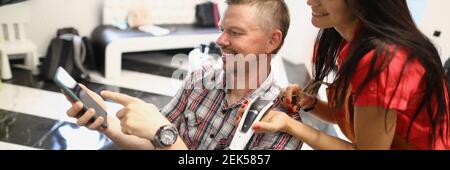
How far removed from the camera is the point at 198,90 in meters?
1.43

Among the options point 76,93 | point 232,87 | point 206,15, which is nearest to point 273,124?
Answer: point 232,87

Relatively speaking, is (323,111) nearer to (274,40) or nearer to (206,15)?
(274,40)

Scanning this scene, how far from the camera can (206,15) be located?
4004mm

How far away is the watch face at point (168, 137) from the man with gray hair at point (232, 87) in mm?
180

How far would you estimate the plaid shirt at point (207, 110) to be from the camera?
52.4 inches

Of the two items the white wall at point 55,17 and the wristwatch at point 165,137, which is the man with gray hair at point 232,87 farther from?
the white wall at point 55,17

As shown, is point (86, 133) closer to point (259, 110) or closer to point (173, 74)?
point (173, 74)

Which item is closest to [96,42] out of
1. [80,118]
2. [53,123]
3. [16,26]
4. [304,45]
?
[16,26]

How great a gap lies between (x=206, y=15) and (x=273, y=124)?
3141mm

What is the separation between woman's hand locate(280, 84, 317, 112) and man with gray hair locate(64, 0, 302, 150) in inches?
1.3

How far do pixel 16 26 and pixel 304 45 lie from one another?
2.63 metres

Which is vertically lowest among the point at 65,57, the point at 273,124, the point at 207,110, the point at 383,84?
the point at 65,57

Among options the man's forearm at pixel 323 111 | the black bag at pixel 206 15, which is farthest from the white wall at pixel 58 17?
the man's forearm at pixel 323 111
